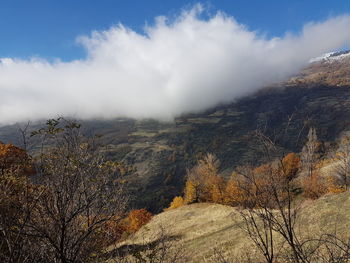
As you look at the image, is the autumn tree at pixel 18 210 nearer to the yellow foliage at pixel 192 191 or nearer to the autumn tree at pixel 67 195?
the autumn tree at pixel 67 195


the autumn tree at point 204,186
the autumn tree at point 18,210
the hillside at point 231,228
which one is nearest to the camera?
the autumn tree at point 18,210

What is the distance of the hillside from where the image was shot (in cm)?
1747

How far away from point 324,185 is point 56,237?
178ft

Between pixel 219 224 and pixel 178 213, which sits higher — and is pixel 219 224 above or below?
above

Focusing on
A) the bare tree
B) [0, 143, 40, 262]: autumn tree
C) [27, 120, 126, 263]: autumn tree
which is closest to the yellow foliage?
the bare tree

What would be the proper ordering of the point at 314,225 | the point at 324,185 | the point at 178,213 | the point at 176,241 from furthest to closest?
the point at 324,185 → the point at 178,213 → the point at 176,241 → the point at 314,225

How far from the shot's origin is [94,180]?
7004mm

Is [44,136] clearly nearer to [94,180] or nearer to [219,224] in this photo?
[94,180]

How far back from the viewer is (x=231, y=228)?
26344mm

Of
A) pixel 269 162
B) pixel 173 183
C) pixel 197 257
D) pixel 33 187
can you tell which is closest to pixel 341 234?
pixel 197 257

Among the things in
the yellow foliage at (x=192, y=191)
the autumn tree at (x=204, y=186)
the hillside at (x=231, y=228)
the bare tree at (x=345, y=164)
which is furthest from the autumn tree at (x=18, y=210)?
the autumn tree at (x=204, y=186)

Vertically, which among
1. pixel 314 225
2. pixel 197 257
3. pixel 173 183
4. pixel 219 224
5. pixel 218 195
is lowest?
pixel 173 183

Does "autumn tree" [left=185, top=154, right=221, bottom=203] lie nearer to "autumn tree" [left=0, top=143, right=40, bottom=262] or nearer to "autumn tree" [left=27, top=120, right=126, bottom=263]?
"autumn tree" [left=27, top=120, right=126, bottom=263]

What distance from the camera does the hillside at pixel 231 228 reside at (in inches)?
688
